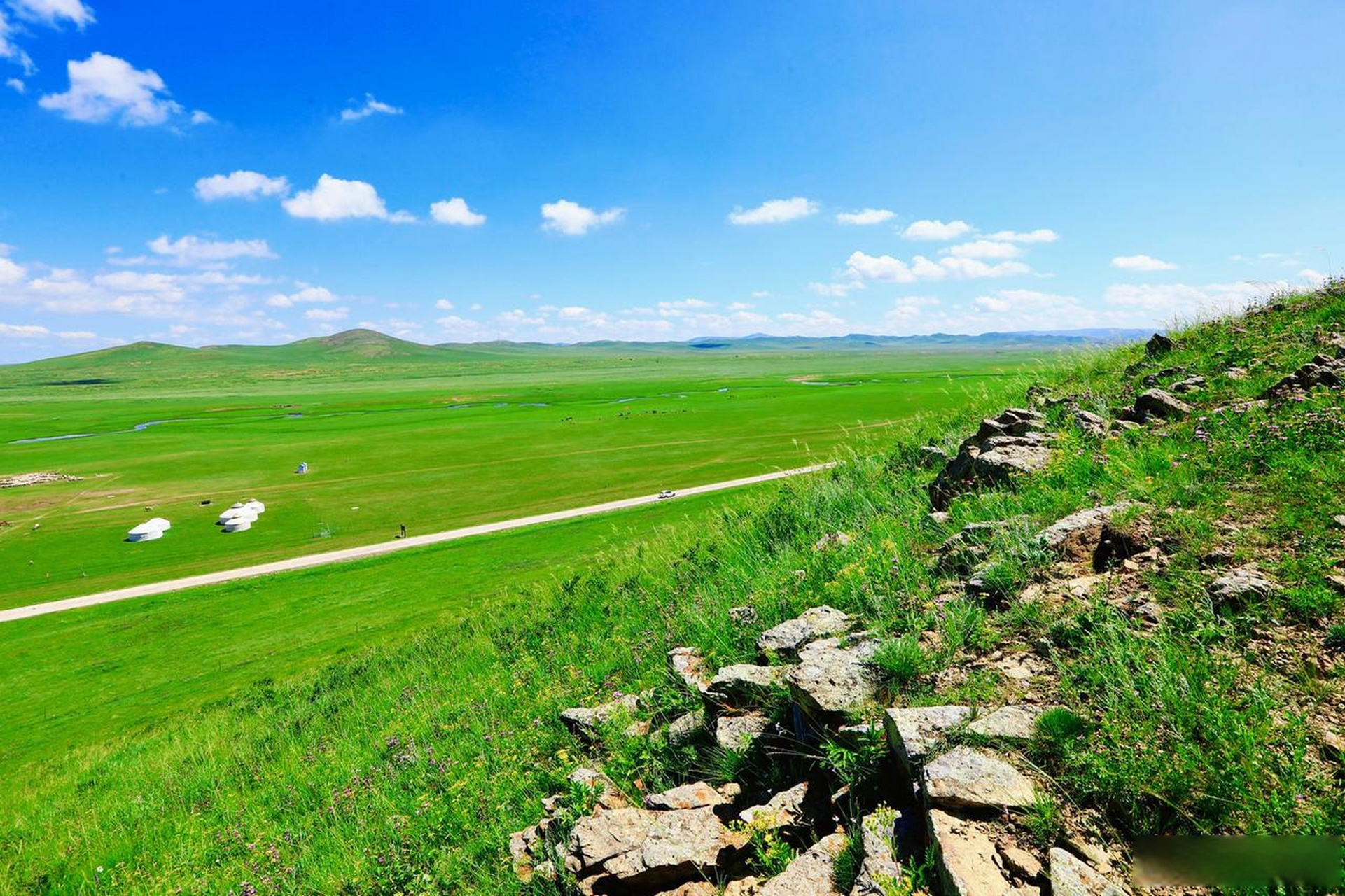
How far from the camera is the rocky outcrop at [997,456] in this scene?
363 inches

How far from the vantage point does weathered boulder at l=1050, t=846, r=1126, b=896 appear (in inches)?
132

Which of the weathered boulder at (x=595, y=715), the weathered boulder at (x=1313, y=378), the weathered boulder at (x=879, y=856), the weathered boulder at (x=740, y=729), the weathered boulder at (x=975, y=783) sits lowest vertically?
the weathered boulder at (x=595, y=715)

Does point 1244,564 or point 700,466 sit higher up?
point 1244,564

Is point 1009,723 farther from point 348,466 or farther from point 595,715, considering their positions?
point 348,466

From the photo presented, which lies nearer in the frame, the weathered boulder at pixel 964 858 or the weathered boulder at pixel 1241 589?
the weathered boulder at pixel 964 858

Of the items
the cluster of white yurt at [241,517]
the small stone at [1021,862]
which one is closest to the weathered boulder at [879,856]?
the small stone at [1021,862]

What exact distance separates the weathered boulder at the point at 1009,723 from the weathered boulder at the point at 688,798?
95.9 inches

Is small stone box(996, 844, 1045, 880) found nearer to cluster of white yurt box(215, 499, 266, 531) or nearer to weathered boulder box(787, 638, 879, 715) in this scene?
weathered boulder box(787, 638, 879, 715)

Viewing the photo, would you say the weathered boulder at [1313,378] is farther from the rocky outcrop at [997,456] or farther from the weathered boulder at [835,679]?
the weathered boulder at [835,679]

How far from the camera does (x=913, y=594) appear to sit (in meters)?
6.86

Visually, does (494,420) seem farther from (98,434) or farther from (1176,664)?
(1176,664)

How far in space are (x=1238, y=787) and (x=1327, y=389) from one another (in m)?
7.42

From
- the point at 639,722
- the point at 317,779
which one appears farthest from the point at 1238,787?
the point at 317,779

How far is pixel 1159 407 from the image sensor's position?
9.66 metres
